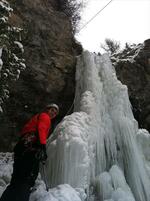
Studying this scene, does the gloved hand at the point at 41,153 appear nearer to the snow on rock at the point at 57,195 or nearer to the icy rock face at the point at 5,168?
the snow on rock at the point at 57,195

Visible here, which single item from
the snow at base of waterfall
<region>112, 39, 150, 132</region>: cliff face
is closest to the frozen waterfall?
the snow at base of waterfall

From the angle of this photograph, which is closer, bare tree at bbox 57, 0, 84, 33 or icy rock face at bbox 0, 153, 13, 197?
icy rock face at bbox 0, 153, 13, 197

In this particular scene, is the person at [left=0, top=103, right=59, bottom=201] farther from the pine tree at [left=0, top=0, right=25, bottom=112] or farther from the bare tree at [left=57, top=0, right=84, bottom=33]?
the bare tree at [left=57, top=0, right=84, bottom=33]

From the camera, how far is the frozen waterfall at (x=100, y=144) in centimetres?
538

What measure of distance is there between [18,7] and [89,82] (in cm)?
262

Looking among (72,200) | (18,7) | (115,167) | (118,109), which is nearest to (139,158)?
(115,167)

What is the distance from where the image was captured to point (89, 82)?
26.7 ft

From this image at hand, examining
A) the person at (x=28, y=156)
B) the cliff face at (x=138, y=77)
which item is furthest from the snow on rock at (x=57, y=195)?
the cliff face at (x=138, y=77)

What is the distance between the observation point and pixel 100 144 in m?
6.73

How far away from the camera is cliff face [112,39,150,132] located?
938cm

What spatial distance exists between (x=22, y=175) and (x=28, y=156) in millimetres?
259

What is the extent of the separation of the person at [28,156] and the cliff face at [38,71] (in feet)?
11.7

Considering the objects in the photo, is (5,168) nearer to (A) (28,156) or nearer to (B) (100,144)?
(B) (100,144)

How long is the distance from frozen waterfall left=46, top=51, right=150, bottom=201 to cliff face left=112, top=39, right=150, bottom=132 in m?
0.82
